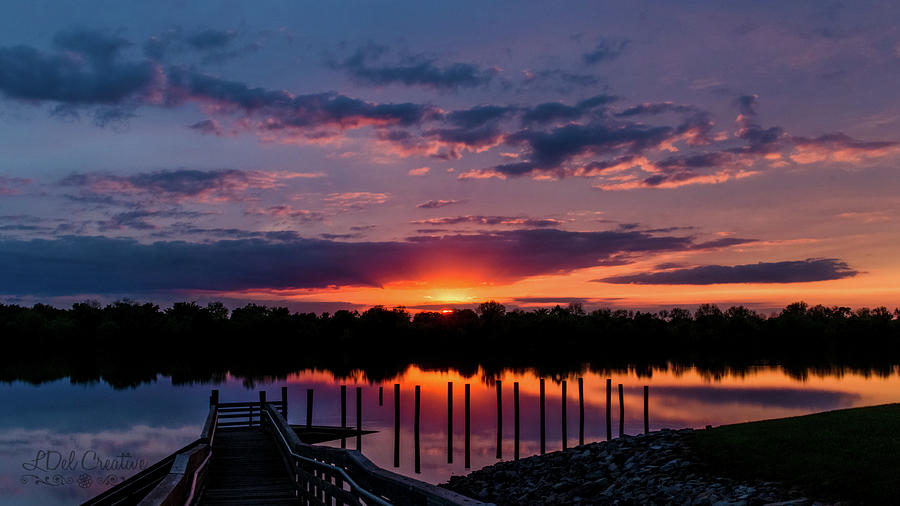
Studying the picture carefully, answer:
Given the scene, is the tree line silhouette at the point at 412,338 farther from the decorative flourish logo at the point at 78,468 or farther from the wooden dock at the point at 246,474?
the wooden dock at the point at 246,474

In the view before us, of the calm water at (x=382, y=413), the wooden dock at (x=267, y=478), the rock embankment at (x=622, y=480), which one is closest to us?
the wooden dock at (x=267, y=478)

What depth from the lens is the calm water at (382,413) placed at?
119 feet

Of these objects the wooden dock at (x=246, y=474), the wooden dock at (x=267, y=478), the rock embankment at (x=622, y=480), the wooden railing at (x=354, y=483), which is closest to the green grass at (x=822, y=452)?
the rock embankment at (x=622, y=480)

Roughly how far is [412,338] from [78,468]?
294 ft

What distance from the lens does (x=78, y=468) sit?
36219 millimetres

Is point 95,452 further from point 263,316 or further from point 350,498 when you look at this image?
point 263,316

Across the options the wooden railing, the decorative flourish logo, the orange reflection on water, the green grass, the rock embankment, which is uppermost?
the wooden railing

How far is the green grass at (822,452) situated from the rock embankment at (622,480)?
0.60 meters

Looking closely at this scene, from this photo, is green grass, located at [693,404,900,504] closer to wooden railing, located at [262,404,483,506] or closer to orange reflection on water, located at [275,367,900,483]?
wooden railing, located at [262,404,483,506]

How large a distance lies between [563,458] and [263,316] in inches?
4313

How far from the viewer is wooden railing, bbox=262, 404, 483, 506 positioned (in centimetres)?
834

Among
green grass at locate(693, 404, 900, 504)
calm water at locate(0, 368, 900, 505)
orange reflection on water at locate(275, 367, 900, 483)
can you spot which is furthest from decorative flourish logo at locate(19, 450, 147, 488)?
green grass at locate(693, 404, 900, 504)

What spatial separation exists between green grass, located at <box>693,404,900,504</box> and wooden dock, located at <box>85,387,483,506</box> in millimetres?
10312

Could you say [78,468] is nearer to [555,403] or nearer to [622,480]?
[622,480]
